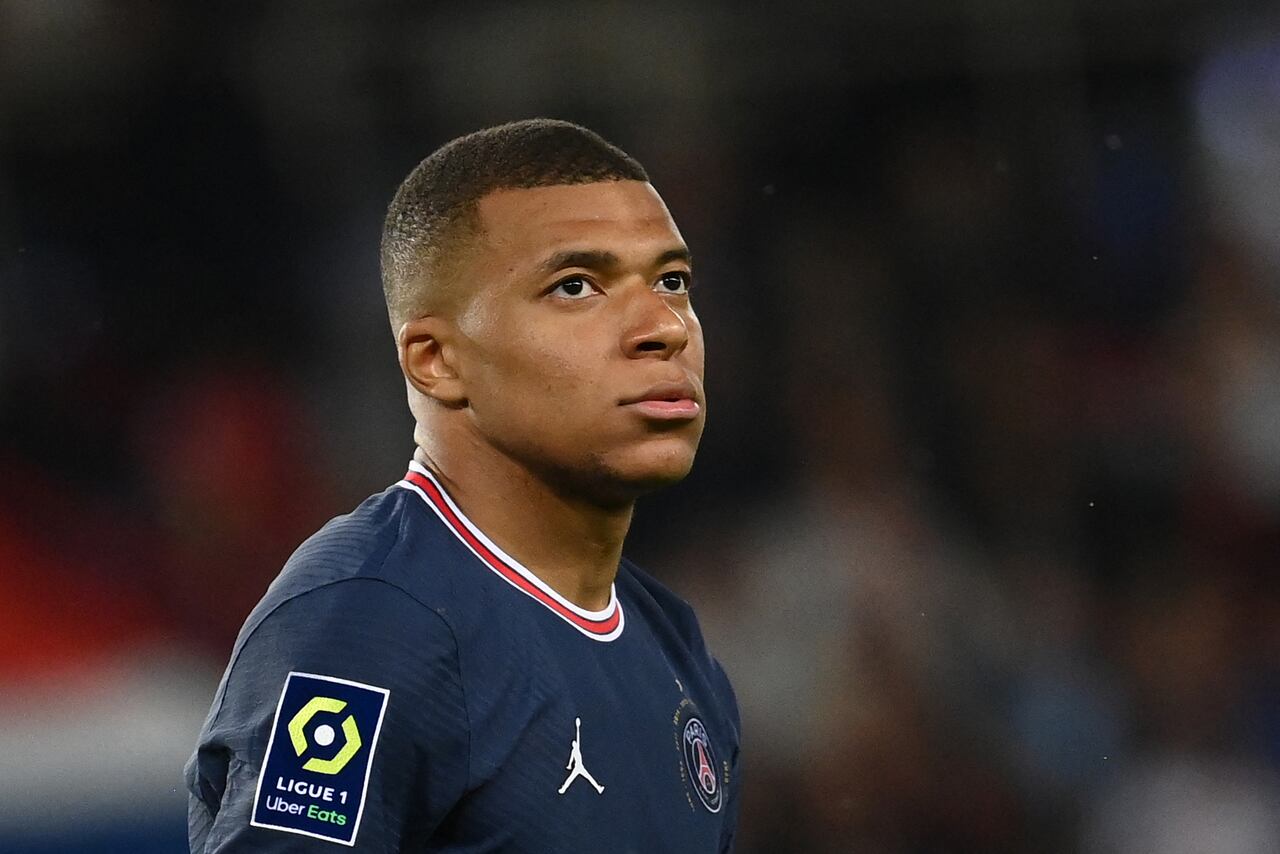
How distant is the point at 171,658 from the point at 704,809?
409cm

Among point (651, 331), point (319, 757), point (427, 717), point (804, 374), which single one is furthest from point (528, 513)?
point (804, 374)

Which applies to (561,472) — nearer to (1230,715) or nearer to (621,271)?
(621,271)

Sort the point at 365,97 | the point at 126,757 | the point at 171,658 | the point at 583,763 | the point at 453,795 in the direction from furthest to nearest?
the point at 365,97
the point at 171,658
the point at 126,757
the point at 583,763
the point at 453,795

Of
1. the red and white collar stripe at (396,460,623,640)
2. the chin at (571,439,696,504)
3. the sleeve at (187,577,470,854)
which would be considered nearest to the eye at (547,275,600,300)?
the chin at (571,439,696,504)

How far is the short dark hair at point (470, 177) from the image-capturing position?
2.53 meters

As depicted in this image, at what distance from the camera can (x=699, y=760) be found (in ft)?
8.78

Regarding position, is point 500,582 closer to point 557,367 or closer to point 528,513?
point 528,513

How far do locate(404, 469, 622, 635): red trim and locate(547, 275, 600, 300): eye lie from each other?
1.12 ft

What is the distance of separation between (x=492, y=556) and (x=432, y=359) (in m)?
0.31

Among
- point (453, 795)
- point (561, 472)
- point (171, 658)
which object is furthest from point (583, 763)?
point (171, 658)

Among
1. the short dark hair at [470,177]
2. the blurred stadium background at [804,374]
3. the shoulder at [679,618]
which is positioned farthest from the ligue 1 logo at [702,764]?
the blurred stadium background at [804,374]

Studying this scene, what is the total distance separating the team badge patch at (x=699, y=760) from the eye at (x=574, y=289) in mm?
686

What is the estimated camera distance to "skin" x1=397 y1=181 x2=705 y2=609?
241 centimetres

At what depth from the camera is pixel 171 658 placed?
6266 mm
